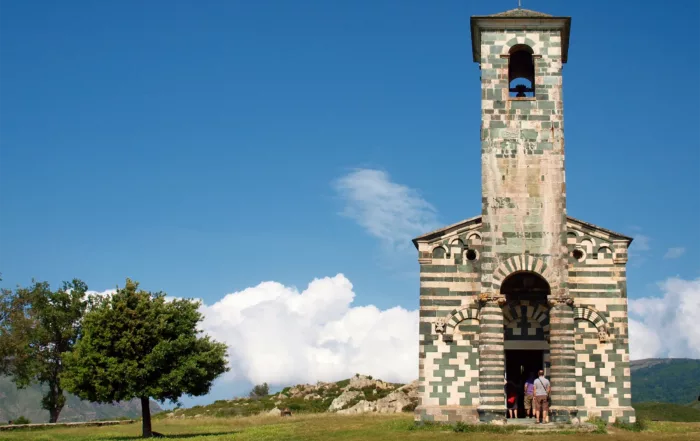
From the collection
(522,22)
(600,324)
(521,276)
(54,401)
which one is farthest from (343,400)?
(522,22)

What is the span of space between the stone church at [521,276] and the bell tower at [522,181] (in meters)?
0.04

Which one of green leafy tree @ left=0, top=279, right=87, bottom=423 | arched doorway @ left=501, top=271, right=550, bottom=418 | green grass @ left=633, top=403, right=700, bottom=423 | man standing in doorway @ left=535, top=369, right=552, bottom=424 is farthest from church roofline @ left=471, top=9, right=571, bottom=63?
green leafy tree @ left=0, top=279, right=87, bottom=423

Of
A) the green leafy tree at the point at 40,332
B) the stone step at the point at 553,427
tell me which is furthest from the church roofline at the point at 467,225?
the green leafy tree at the point at 40,332

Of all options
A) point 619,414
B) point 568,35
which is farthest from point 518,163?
point 619,414

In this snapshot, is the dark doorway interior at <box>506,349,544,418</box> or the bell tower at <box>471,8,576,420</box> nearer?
the bell tower at <box>471,8,576,420</box>

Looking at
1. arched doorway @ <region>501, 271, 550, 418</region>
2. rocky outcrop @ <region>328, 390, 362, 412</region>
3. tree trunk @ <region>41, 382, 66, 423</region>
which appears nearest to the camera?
arched doorway @ <region>501, 271, 550, 418</region>

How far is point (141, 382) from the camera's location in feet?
111

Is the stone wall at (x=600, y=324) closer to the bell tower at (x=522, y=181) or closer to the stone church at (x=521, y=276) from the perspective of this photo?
the stone church at (x=521, y=276)

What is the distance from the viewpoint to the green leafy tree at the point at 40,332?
5262 cm

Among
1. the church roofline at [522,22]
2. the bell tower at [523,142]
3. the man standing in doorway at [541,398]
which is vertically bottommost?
the man standing in doorway at [541,398]

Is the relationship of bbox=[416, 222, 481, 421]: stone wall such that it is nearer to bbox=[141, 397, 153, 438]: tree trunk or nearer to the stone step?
the stone step

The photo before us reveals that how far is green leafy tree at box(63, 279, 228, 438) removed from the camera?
33.7m

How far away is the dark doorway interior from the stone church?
0.28ft

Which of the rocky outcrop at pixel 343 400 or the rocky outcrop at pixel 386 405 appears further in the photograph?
the rocky outcrop at pixel 343 400
